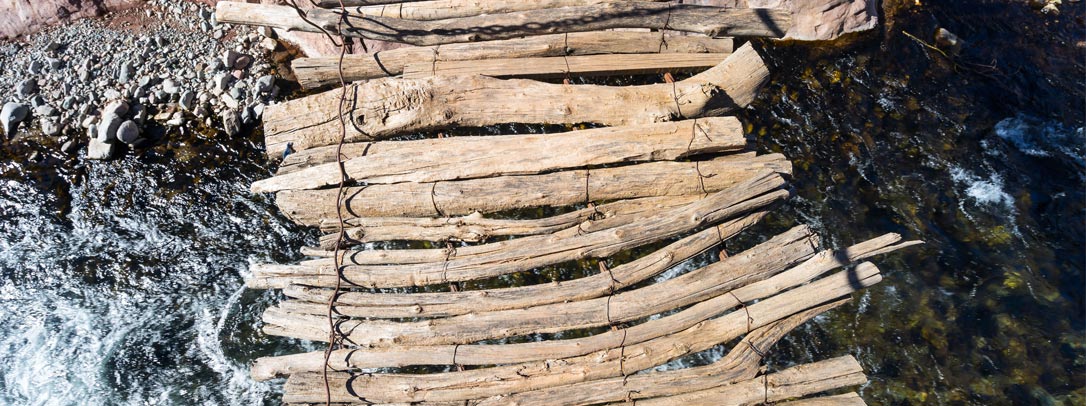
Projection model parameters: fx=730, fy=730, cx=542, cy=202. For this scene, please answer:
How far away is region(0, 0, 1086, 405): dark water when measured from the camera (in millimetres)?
6438

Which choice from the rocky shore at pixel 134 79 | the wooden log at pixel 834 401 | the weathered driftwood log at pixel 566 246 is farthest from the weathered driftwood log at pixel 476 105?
the wooden log at pixel 834 401

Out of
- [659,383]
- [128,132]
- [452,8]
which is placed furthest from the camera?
[128,132]

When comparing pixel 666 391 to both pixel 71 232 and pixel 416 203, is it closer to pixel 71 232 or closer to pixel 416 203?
pixel 416 203

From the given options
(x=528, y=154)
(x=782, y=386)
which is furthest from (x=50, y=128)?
(x=782, y=386)

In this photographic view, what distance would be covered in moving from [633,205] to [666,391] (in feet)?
4.99

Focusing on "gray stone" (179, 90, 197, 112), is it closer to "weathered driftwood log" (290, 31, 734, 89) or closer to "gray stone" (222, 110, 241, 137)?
"gray stone" (222, 110, 241, 137)

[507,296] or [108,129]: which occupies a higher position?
[108,129]

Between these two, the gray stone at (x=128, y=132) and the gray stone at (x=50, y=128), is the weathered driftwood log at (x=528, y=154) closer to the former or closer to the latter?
the gray stone at (x=128, y=132)

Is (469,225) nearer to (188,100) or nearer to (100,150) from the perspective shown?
(188,100)

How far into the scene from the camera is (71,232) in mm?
7180

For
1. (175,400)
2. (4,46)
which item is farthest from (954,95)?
(4,46)

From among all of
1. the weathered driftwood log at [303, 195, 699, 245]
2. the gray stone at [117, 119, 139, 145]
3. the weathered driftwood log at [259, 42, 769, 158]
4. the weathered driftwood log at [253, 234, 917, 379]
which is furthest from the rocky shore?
the weathered driftwood log at [253, 234, 917, 379]

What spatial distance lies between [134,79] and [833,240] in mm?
7725

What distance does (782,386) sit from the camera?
5.09m
